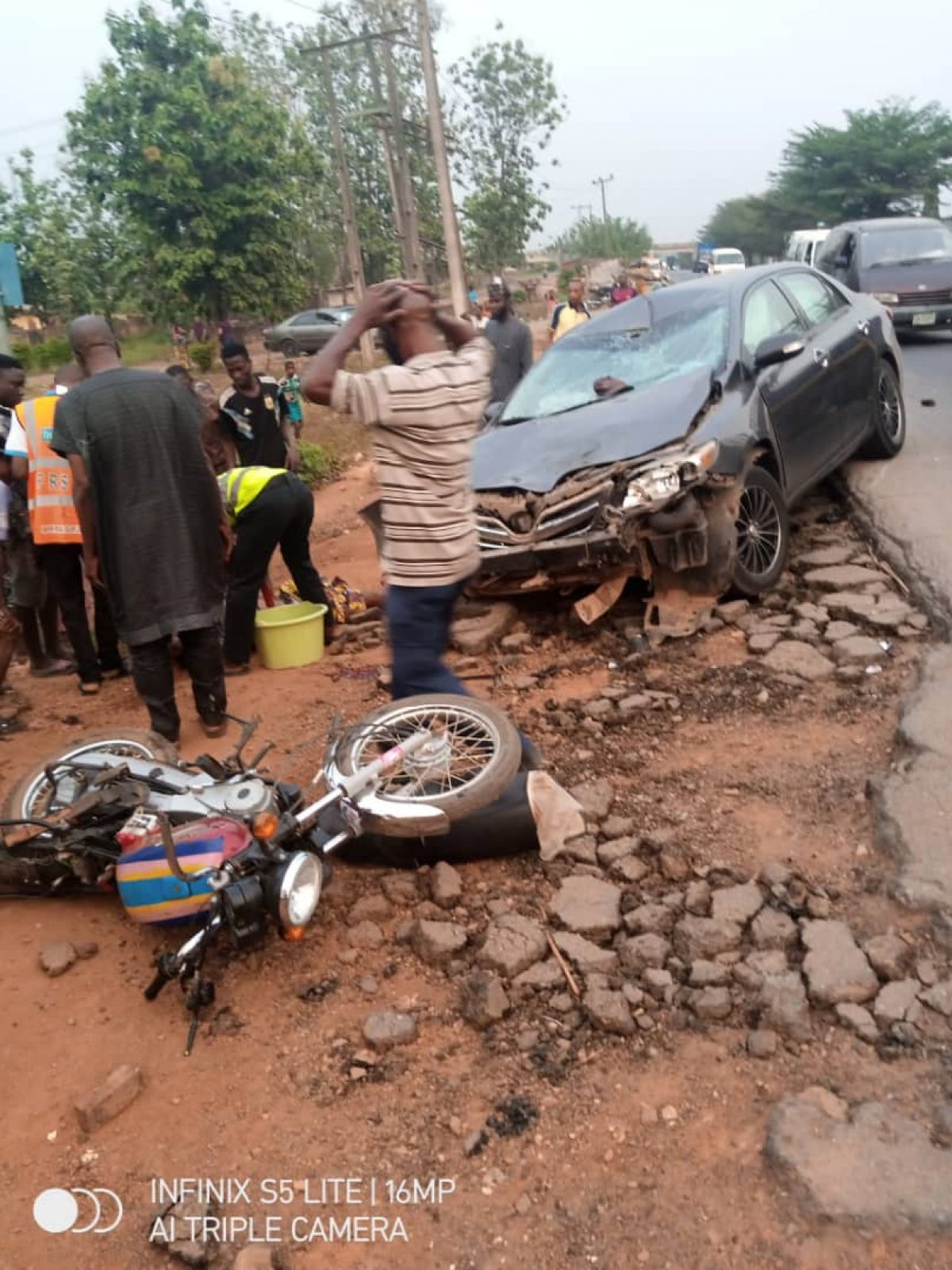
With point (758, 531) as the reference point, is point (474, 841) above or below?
below

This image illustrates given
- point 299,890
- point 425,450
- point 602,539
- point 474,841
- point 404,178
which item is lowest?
point 474,841

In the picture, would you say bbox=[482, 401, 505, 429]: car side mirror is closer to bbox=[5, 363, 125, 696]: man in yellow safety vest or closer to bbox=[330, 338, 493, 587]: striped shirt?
bbox=[5, 363, 125, 696]: man in yellow safety vest

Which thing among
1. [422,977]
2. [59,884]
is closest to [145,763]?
[59,884]

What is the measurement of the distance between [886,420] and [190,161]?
47.2ft

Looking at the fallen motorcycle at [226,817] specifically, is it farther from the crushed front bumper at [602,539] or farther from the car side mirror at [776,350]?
the car side mirror at [776,350]

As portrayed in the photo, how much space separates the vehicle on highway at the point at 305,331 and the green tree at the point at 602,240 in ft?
165

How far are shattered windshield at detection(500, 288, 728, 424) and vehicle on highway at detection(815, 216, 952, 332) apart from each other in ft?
28.0

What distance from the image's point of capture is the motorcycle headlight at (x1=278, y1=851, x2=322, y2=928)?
108 inches

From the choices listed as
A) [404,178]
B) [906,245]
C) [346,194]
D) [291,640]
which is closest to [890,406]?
[291,640]

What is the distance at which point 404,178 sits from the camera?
60.2 feet

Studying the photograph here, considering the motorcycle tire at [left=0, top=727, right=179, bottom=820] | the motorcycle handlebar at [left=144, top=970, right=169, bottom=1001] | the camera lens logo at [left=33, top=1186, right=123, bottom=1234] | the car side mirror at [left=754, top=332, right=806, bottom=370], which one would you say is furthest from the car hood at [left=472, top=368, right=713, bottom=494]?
the camera lens logo at [left=33, top=1186, right=123, bottom=1234]

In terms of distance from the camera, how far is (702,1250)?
2035 millimetres

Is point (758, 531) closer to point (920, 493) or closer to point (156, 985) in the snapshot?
point (920, 493)

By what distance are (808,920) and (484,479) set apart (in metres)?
3.04
